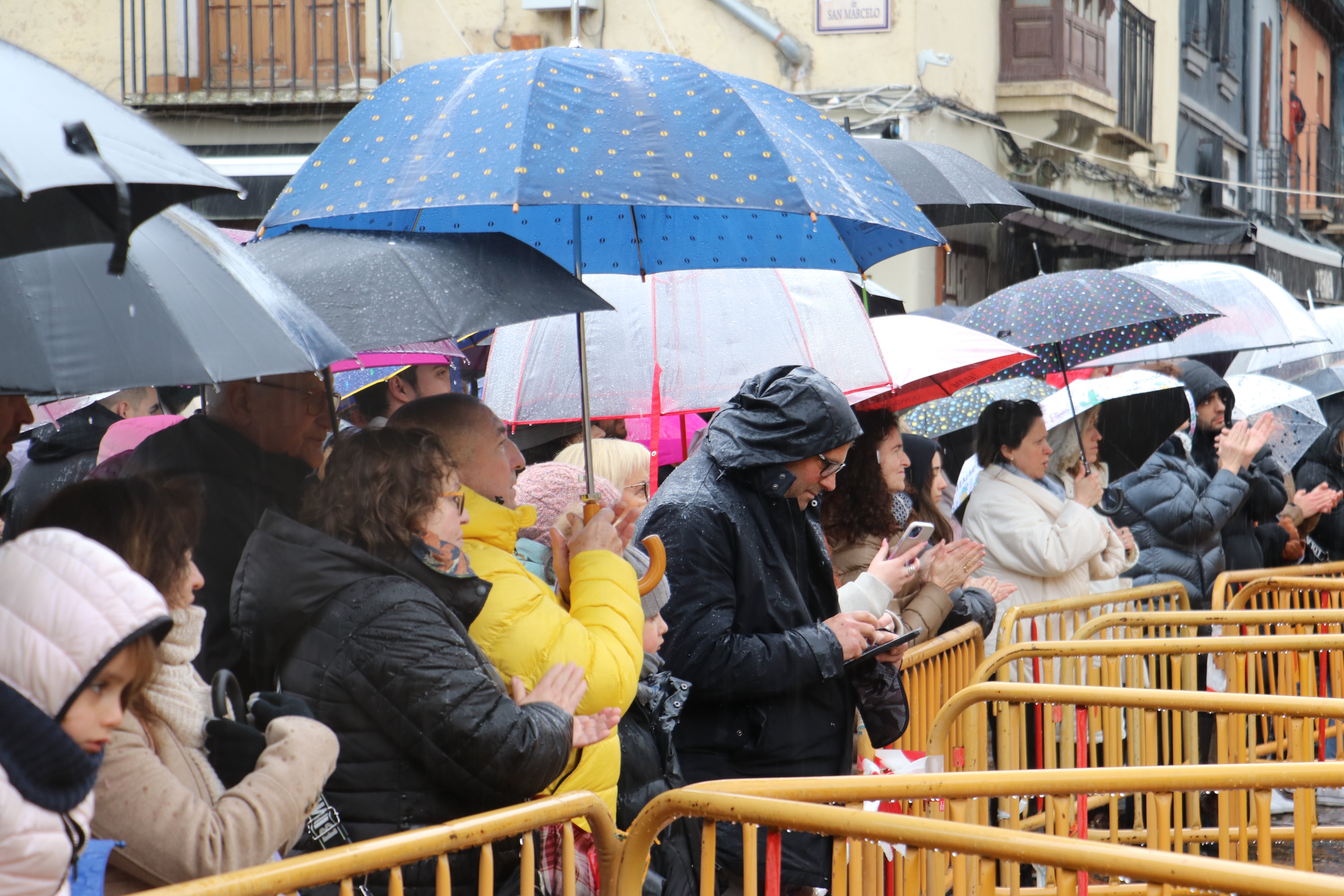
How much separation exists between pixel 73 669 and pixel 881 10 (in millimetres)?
12424

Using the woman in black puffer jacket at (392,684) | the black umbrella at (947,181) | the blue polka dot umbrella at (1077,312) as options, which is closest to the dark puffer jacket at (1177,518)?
the blue polka dot umbrella at (1077,312)

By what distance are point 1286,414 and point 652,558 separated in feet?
23.1

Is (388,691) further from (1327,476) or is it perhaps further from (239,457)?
(1327,476)

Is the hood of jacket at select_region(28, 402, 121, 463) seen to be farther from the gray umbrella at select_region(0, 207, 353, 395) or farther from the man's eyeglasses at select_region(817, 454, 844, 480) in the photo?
the man's eyeglasses at select_region(817, 454, 844, 480)

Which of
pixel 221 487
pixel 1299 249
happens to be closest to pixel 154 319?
pixel 221 487

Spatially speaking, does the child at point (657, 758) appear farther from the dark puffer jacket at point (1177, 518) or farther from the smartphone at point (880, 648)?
the dark puffer jacket at point (1177, 518)

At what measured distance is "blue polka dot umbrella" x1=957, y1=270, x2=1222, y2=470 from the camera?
21.5 feet

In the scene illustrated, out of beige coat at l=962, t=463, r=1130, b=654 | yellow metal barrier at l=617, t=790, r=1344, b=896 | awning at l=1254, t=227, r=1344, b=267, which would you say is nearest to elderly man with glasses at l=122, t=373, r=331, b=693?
yellow metal barrier at l=617, t=790, r=1344, b=896

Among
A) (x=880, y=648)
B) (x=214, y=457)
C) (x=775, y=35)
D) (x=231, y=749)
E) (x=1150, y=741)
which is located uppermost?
(x=775, y=35)

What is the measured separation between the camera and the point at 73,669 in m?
2.03

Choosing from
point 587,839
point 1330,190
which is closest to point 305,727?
point 587,839

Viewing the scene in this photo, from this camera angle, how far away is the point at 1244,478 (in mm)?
8109

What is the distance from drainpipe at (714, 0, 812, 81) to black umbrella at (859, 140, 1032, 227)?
605cm

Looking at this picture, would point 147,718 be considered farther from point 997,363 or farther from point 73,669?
point 997,363
